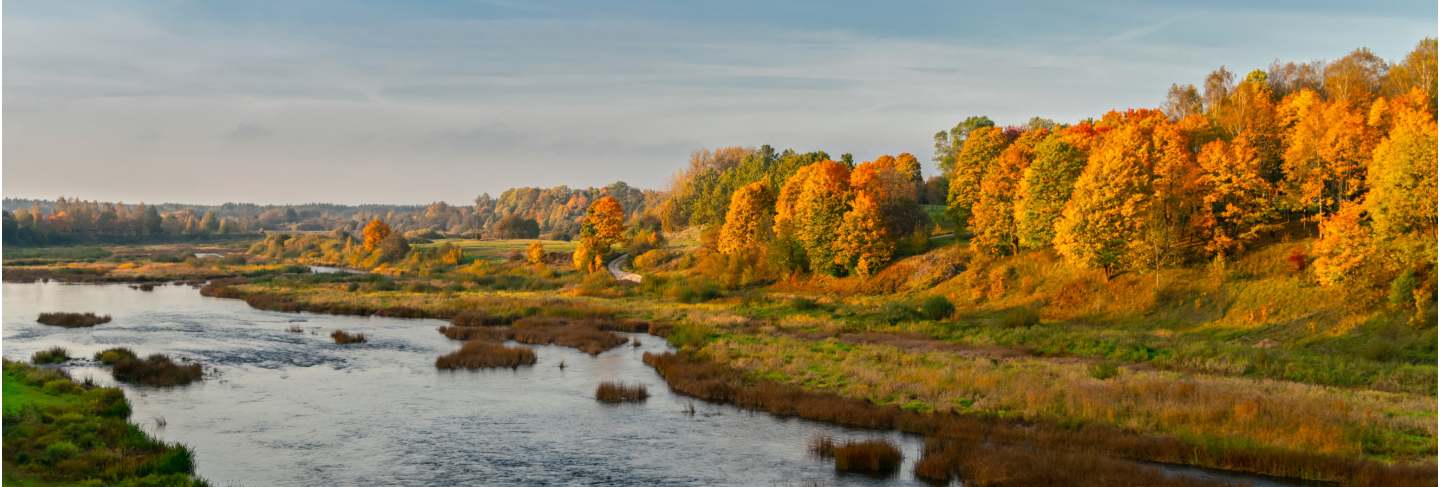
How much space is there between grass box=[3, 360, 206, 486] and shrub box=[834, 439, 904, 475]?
59.6ft

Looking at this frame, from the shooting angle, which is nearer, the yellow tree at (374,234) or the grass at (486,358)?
the grass at (486,358)

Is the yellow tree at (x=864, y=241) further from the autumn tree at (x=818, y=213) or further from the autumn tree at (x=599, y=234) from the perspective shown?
the autumn tree at (x=599, y=234)

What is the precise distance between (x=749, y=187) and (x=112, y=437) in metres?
92.2

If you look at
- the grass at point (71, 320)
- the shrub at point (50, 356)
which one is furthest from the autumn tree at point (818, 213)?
the shrub at point (50, 356)

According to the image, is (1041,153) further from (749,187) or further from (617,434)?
(617,434)

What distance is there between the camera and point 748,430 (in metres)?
37.1

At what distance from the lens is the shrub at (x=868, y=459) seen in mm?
30672

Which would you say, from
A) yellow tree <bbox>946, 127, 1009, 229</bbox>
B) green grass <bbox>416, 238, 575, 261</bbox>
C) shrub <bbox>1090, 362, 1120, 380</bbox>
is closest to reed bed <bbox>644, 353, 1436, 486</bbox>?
shrub <bbox>1090, 362, 1120, 380</bbox>

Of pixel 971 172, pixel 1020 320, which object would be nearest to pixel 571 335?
pixel 1020 320

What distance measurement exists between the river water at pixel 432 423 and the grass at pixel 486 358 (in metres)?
1.14

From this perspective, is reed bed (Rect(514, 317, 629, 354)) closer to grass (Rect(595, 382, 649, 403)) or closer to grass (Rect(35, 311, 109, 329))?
grass (Rect(595, 382, 649, 403))

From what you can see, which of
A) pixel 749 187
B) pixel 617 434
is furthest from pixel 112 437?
pixel 749 187

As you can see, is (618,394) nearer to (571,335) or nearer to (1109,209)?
(571,335)

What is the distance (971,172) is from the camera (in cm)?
9944
